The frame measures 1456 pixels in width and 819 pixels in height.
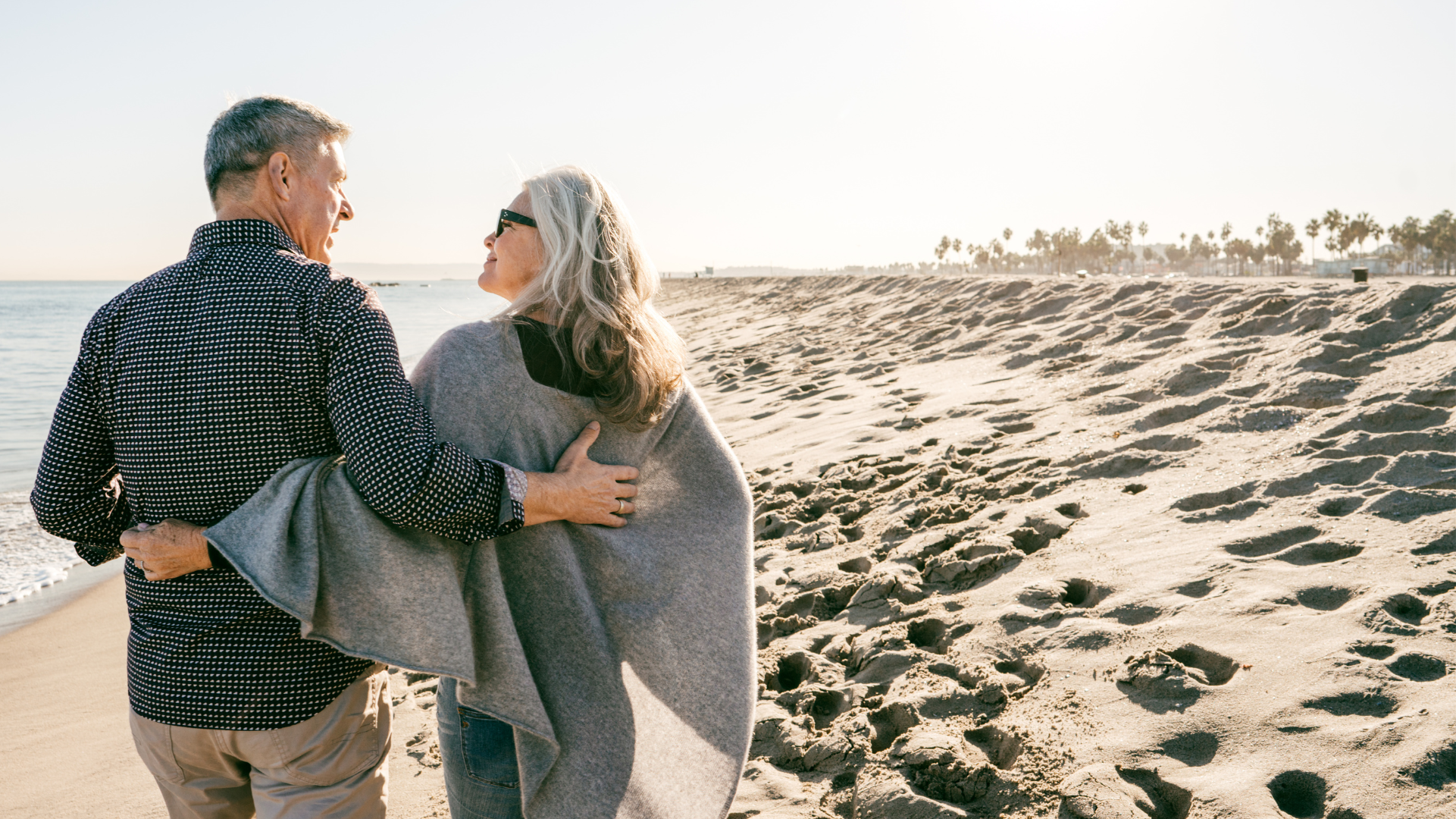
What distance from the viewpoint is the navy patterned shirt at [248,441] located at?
5.27ft

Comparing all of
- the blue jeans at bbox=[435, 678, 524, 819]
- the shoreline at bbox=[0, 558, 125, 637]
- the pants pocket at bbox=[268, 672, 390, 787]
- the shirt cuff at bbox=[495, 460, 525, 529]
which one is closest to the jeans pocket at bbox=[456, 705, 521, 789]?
the blue jeans at bbox=[435, 678, 524, 819]

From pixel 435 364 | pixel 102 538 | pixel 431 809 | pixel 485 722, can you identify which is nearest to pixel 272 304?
pixel 435 364

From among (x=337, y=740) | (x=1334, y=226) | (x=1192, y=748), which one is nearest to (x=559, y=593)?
(x=337, y=740)

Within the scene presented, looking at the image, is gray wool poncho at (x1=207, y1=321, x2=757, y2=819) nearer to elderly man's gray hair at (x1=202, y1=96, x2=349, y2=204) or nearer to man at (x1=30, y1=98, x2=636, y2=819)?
man at (x1=30, y1=98, x2=636, y2=819)

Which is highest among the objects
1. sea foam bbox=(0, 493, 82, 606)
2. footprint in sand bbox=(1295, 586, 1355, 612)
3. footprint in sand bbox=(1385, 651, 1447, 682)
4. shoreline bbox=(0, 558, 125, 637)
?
footprint in sand bbox=(1295, 586, 1355, 612)

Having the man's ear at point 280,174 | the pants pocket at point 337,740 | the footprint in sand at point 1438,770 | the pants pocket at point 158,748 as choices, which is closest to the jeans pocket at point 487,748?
the pants pocket at point 337,740

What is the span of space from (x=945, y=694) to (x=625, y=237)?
6.35 feet

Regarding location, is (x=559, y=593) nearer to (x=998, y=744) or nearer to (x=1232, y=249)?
(x=998, y=744)

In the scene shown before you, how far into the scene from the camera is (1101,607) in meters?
3.21

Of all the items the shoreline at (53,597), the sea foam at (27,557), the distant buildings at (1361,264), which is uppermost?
the distant buildings at (1361,264)

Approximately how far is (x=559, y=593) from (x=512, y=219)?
890 millimetres

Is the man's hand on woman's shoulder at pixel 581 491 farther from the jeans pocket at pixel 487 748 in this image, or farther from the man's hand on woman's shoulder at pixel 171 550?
the man's hand on woman's shoulder at pixel 171 550

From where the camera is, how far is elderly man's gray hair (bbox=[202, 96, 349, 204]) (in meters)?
1.80

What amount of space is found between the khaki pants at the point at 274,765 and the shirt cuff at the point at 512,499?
0.52m
